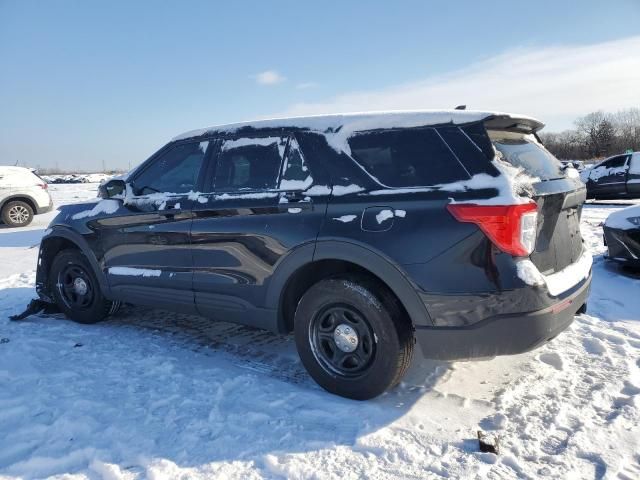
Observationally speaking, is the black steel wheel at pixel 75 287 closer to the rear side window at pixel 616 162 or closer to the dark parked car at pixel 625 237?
the dark parked car at pixel 625 237

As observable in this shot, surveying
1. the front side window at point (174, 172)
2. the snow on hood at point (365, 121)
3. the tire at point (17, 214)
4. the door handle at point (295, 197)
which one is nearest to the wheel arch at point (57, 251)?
the front side window at point (174, 172)

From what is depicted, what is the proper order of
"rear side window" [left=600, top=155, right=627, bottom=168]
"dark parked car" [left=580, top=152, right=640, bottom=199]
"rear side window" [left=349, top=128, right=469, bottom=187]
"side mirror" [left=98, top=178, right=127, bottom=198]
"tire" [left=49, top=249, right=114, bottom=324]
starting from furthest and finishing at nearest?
"rear side window" [left=600, top=155, right=627, bottom=168] < "dark parked car" [left=580, top=152, right=640, bottom=199] < "tire" [left=49, top=249, right=114, bottom=324] < "side mirror" [left=98, top=178, right=127, bottom=198] < "rear side window" [left=349, top=128, right=469, bottom=187]

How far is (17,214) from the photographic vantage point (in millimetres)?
12469

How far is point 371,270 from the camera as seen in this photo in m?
2.85

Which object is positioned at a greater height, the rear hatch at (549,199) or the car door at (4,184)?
the car door at (4,184)

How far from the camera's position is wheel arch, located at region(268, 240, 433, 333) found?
278cm

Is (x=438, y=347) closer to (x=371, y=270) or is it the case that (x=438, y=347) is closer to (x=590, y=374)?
(x=371, y=270)

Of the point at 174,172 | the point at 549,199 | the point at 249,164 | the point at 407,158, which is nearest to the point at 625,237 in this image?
the point at 549,199

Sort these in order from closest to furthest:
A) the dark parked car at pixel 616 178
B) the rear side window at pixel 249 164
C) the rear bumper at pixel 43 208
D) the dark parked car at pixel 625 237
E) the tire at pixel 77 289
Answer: the rear side window at pixel 249 164
the tire at pixel 77 289
the dark parked car at pixel 625 237
the rear bumper at pixel 43 208
the dark parked car at pixel 616 178

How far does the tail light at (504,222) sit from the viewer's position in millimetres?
2543

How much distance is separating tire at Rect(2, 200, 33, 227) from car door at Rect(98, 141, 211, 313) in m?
9.91

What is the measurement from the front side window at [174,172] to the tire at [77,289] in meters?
1.10

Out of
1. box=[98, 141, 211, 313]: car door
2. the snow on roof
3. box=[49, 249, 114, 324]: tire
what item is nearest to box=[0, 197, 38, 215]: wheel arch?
box=[49, 249, 114, 324]: tire

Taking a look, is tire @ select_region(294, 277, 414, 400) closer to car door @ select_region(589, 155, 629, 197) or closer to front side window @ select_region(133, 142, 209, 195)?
front side window @ select_region(133, 142, 209, 195)
